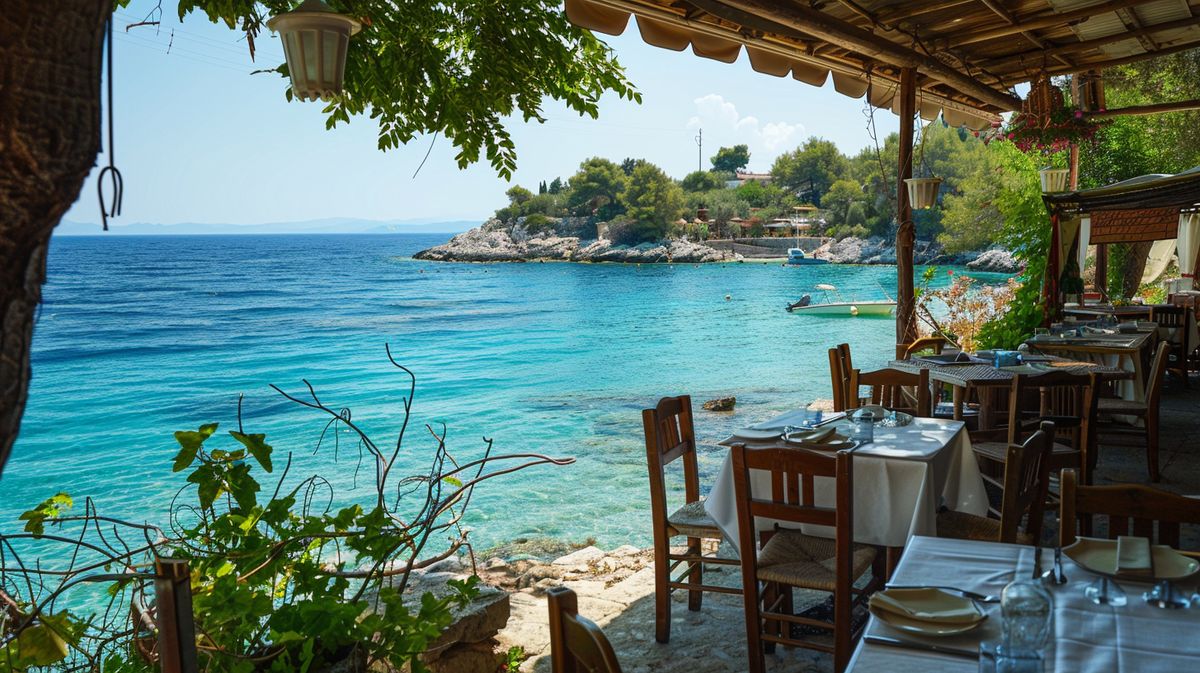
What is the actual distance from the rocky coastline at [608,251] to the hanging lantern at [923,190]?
4696cm

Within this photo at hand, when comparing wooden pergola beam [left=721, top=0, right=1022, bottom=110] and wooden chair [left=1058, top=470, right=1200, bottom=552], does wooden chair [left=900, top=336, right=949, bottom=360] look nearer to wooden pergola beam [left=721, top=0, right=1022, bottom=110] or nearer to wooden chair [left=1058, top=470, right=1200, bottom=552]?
wooden pergola beam [left=721, top=0, right=1022, bottom=110]

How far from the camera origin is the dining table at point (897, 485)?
128 inches

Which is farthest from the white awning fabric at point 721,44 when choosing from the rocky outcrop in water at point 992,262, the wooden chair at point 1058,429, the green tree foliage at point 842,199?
the green tree foliage at point 842,199

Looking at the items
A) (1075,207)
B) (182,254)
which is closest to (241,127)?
(182,254)

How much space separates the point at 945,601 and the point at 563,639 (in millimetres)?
971

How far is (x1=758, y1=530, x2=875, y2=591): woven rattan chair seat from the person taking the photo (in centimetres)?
297

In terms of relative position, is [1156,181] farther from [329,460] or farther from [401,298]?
[401,298]

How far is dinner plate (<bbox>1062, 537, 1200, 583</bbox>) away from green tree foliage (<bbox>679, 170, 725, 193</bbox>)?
88.4 meters

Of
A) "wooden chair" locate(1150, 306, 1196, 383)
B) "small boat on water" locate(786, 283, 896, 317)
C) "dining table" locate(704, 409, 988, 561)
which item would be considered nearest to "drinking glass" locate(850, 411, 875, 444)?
"dining table" locate(704, 409, 988, 561)

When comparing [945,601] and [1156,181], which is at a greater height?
[1156,181]

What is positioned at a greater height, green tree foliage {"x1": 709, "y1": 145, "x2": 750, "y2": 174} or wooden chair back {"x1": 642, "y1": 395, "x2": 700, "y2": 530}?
green tree foliage {"x1": 709, "y1": 145, "x2": 750, "y2": 174}

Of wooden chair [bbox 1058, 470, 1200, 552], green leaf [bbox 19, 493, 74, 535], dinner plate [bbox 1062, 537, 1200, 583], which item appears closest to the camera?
dinner plate [bbox 1062, 537, 1200, 583]

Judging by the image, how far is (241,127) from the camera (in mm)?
75938

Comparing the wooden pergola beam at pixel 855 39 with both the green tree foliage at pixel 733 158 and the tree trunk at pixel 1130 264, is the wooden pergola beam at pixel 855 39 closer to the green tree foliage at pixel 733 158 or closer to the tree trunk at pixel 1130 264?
the tree trunk at pixel 1130 264
